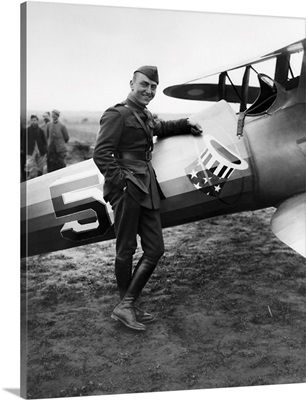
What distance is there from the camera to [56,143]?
4.14 meters

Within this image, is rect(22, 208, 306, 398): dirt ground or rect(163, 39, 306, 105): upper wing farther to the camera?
rect(163, 39, 306, 105): upper wing

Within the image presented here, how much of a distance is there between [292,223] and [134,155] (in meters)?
1.17

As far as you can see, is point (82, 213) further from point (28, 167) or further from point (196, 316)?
point (196, 316)

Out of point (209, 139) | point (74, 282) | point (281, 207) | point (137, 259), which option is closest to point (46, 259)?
point (74, 282)

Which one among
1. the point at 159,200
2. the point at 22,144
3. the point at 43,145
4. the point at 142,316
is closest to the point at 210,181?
the point at 159,200

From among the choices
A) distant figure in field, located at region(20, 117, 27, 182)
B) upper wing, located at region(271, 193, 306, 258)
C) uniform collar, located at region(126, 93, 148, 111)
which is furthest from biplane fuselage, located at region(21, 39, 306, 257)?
uniform collar, located at region(126, 93, 148, 111)

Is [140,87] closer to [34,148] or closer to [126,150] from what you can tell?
[126,150]

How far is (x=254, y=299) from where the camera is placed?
454 centimetres

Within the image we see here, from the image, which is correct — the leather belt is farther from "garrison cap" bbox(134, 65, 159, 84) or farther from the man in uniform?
"garrison cap" bbox(134, 65, 159, 84)

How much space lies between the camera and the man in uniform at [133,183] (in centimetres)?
416

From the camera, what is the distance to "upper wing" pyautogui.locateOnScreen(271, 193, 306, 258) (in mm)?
4449

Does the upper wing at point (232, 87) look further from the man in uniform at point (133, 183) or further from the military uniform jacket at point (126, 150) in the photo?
the military uniform jacket at point (126, 150)

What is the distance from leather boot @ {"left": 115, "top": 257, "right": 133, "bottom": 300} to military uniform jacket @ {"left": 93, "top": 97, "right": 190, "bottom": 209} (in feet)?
1.26

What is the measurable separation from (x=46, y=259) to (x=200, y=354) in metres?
Answer: 1.16
